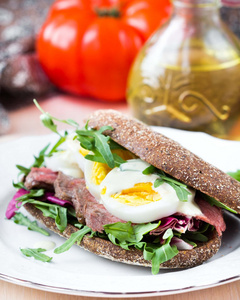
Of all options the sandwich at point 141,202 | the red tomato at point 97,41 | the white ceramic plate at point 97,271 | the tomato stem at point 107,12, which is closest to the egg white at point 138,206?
the sandwich at point 141,202

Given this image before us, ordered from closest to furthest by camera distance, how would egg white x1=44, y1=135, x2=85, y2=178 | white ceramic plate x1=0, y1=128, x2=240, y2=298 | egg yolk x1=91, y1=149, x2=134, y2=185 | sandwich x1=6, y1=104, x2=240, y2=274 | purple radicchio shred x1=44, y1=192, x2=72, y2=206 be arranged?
white ceramic plate x1=0, y1=128, x2=240, y2=298, sandwich x1=6, y1=104, x2=240, y2=274, egg yolk x1=91, y1=149, x2=134, y2=185, purple radicchio shred x1=44, y1=192, x2=72, y2=206, egg white x1=44, y1=135, x2=85, y2=178

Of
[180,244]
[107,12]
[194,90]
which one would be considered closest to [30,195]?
[180,244]

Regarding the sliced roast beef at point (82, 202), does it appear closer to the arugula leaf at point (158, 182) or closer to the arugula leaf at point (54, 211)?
the arugula leaf at point (54, 211)

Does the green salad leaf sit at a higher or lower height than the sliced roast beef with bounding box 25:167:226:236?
higher

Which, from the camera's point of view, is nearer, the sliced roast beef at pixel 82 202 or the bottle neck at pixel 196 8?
the sliced roast beef at pixel 82 202

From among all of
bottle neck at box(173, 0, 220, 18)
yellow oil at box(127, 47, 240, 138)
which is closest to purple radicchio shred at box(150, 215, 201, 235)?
yellow oil at box(127, 47, 240, 138)

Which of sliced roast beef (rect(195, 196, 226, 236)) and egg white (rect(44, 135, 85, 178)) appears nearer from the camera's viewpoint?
sliced roast beef (rect(195, 196, 226, 236))

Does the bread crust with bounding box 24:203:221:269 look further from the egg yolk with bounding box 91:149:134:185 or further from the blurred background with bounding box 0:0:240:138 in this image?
the blurred background with bounding box 0:0:240:138
